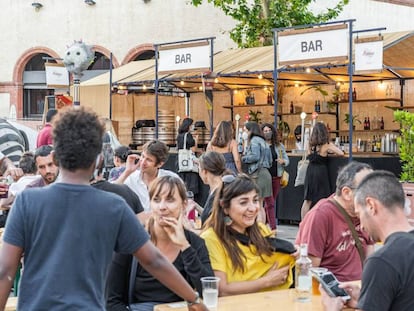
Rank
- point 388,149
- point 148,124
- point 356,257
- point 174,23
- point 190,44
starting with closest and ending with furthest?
point 356,257
point 190,44
point 388,149
point 148,124
point 174,23

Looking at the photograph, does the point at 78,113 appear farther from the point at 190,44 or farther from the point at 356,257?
the point at 190,44

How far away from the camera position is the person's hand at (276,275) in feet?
14.2

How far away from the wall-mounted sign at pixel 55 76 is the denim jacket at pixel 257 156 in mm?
6614

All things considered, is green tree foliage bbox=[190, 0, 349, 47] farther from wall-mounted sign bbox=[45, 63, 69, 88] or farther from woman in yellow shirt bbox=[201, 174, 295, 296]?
woman in yellow shirt bbox=[201, 174, 295, 296]

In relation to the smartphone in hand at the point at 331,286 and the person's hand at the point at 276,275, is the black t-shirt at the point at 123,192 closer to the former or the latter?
the person's hand at the point at 276,275

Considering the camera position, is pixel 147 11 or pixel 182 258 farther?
pixel 147 11

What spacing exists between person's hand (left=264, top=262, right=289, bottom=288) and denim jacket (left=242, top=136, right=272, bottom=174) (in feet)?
18.6

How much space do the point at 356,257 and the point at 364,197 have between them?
64.5 inches

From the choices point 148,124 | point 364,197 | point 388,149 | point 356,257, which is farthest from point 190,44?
point 364,197

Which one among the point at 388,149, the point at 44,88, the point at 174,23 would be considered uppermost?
the point at 174,23

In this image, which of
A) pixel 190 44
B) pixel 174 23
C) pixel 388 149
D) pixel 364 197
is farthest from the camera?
pixel 174 23

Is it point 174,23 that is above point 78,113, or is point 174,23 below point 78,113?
above

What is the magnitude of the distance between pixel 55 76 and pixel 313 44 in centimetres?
705

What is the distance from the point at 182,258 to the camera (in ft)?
12.9
